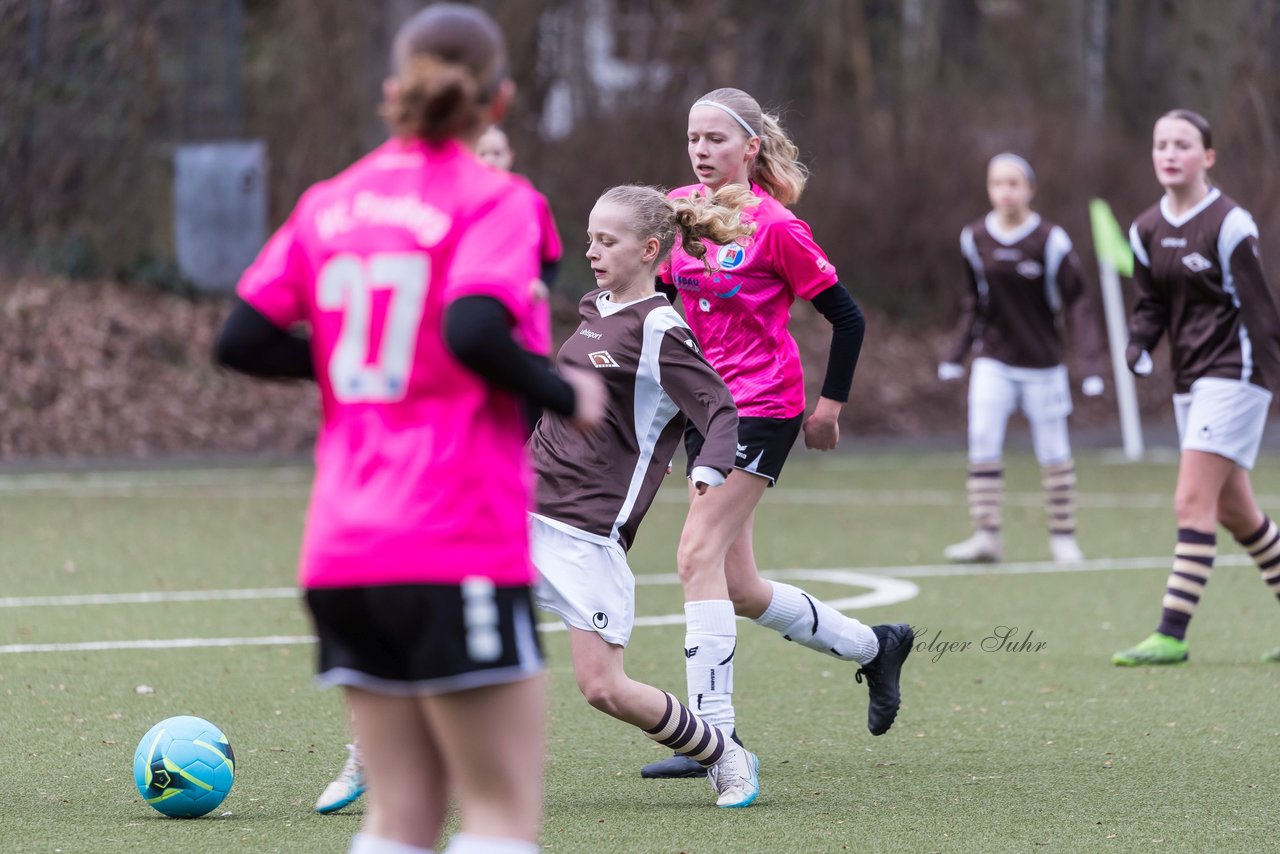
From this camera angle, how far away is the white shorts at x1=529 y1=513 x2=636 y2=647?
5.26 m

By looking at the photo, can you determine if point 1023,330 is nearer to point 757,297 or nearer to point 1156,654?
point 1156,654

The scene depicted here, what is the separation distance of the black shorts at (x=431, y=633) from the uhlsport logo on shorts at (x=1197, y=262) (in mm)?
5297

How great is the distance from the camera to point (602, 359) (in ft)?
17.4

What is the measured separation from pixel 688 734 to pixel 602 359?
1113 millimetres

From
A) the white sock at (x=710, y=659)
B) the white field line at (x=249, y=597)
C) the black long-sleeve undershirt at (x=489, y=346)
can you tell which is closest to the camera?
the black long-sleeve undershirt at (x=489, y=346)

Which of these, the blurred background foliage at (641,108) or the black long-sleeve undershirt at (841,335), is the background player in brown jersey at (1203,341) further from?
the blurred background foliage at (641,108)

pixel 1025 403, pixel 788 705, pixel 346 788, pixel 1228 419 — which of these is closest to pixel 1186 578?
pixel 1228 419

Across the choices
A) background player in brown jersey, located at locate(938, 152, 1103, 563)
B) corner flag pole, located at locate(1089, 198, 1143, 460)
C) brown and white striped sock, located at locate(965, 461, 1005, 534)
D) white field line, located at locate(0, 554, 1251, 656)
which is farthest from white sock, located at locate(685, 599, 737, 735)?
corner flag pole, located at locate(1089, 198, 1143, 460)

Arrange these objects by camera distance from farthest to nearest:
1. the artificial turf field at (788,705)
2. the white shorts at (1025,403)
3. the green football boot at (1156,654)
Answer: the white shorts at (1025,403) → the green football boot at (1156,654) → the artificial turf field at (788,705)

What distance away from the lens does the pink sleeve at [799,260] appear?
229 inches

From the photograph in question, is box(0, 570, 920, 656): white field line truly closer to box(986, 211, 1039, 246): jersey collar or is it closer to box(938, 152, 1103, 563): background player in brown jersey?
box(938, 152, 1103, 563): background player in brown jersey

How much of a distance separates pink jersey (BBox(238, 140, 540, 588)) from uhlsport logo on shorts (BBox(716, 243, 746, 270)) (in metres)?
2.65

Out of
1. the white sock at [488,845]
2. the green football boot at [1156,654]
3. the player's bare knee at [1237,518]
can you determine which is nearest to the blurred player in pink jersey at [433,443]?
the white sock at [488,845]

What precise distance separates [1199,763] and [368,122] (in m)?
16.8
